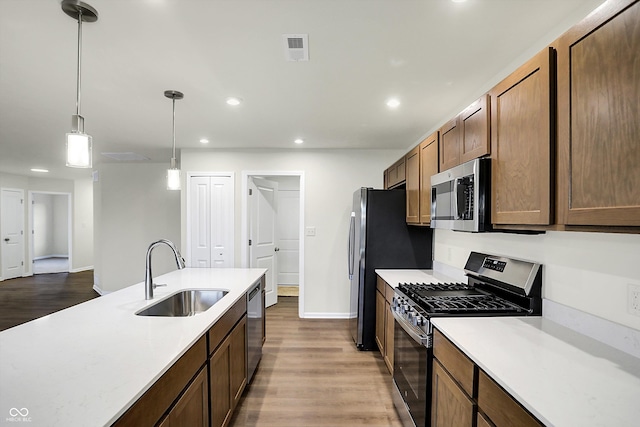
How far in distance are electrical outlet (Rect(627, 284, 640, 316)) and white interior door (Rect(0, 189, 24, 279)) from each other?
9846 millimetres

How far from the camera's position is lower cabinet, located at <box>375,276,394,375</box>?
8.55 feet

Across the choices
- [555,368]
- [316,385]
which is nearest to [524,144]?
[555,368]

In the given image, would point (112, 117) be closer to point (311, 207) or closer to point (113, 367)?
point (311, 207)

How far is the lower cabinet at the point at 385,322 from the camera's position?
103 inches

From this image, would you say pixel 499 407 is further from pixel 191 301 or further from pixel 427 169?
pixel 191 301

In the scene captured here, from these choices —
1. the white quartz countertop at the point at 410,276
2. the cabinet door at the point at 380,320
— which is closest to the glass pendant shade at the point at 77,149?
the white quartz countertop at the point at 410,276

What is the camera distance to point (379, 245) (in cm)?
318

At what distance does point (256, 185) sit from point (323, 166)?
109cm

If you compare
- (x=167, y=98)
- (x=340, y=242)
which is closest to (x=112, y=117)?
(x=167, y=98)

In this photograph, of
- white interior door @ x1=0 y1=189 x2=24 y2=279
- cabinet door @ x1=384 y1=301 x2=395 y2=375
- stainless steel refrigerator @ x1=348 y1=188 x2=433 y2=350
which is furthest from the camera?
white interior door @ x1=0 y1=189 x2=24 y2=279

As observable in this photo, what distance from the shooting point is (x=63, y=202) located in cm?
1004

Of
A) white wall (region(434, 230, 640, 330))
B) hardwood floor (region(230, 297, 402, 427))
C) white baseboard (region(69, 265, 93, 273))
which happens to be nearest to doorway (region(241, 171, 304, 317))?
hardwood floor (region(230, 297, 402, 427))

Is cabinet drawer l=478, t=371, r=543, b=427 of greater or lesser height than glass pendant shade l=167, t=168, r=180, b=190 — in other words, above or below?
below

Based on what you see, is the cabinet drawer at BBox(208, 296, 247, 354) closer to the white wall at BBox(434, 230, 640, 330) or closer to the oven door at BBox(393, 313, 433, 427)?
the oven door at BBox(393, 313, 433, 427)
